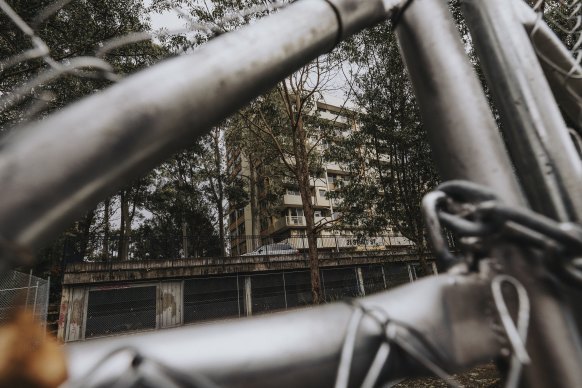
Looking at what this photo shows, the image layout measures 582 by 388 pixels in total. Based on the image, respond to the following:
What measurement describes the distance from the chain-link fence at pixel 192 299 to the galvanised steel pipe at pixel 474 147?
12.2 meters

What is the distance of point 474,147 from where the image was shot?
66 cm

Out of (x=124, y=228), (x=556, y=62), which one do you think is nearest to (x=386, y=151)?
(x=556, y=62)

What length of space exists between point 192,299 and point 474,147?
57.5ft

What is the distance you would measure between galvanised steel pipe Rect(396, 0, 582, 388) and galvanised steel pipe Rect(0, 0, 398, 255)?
0.74 ft

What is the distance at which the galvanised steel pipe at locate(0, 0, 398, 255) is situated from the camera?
360 mm

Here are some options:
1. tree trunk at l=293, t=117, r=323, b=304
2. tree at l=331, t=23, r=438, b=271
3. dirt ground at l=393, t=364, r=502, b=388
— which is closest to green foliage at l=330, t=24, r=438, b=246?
tree at l=331, t=23, r=438, b=271

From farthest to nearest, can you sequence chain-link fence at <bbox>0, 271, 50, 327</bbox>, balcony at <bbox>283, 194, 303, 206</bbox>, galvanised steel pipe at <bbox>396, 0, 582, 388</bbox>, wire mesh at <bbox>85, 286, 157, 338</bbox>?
balcony at <bbox>283, 194, 303, 206</bbox> → wire mesh at <bbox>85, 286, 157, 338</bbox> → chain-link fence at <bbox>0, 271, 50, 327</bbox> → galvanised steel pipe at <bbox>396, 0, 582, 388</bbox>

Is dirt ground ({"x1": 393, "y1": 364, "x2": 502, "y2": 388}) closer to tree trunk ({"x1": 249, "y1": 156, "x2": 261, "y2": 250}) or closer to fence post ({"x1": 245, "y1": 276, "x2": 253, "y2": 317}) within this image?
fence post ({"x1": 245, "y1": 276, "x2": 253, "y2": 317})

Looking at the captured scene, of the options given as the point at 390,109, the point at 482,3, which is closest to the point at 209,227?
the point at 390,109

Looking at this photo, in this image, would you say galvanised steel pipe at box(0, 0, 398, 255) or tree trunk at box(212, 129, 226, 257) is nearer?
galvanised steel pipe at box(0, 0, 398, 255)

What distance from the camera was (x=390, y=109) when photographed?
12414 millimetres

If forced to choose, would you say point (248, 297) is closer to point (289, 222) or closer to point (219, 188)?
point (219, 188)

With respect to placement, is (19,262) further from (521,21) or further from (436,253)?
(521,21)

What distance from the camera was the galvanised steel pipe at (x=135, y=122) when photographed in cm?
36
